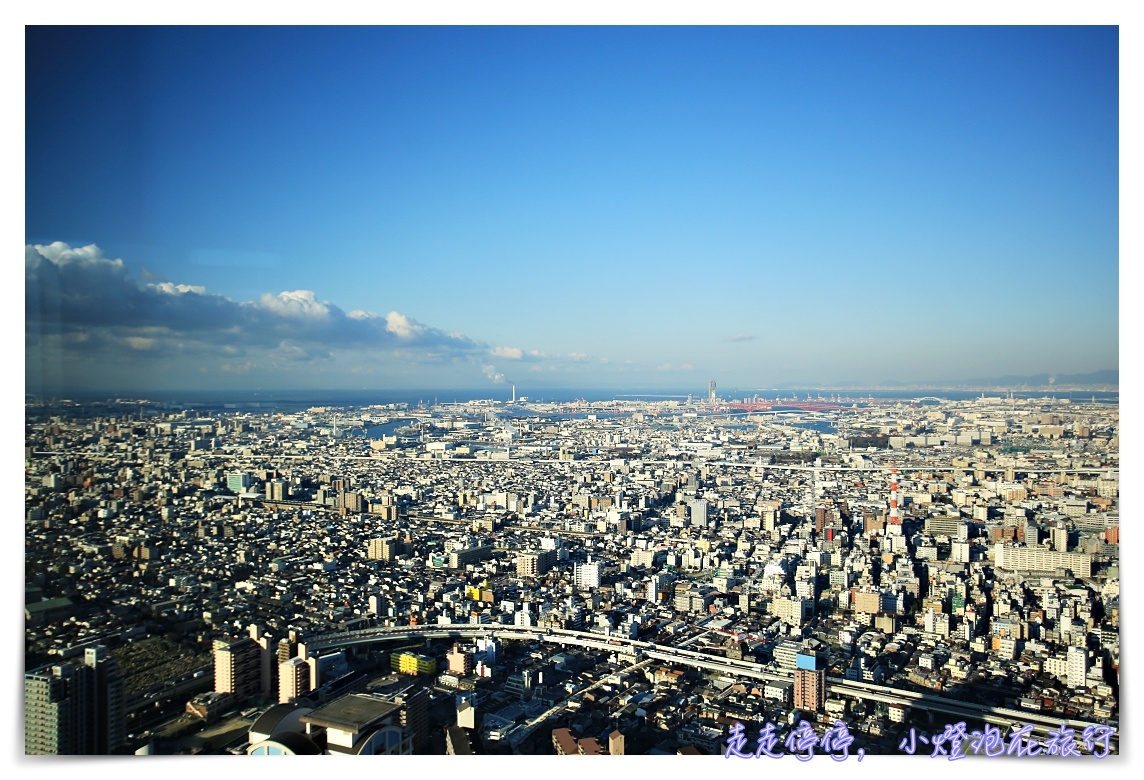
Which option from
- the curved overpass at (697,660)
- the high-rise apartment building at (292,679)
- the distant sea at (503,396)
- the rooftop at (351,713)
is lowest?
the curved overpass at (697,660)

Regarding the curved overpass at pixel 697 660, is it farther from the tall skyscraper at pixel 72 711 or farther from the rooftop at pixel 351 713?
the tall skyscraper at pixel 72 711

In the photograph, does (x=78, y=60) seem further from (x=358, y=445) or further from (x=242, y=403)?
(x=358, y=445)

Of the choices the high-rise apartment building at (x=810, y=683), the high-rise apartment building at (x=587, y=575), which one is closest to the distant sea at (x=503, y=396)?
the high-rise apartment building at (x=587, y=575)

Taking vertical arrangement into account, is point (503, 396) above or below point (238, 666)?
above

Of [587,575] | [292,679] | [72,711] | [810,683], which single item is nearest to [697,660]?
[810,683]

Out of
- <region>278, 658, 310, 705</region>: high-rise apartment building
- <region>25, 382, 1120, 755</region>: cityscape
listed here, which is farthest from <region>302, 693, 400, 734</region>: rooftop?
<region>278, 658, 310, 705</region>: high-rise apartment building

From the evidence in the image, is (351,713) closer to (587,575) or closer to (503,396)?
(587,575)

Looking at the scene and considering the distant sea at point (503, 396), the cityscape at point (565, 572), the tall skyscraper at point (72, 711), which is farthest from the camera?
the distant sea at point (503, 396)

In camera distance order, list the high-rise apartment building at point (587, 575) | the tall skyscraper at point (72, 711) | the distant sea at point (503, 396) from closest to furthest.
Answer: the tall skyscraper at point (72, 711) → the distant sea at point (503, 396) → the high-rise apartment building at point (587, 575)
